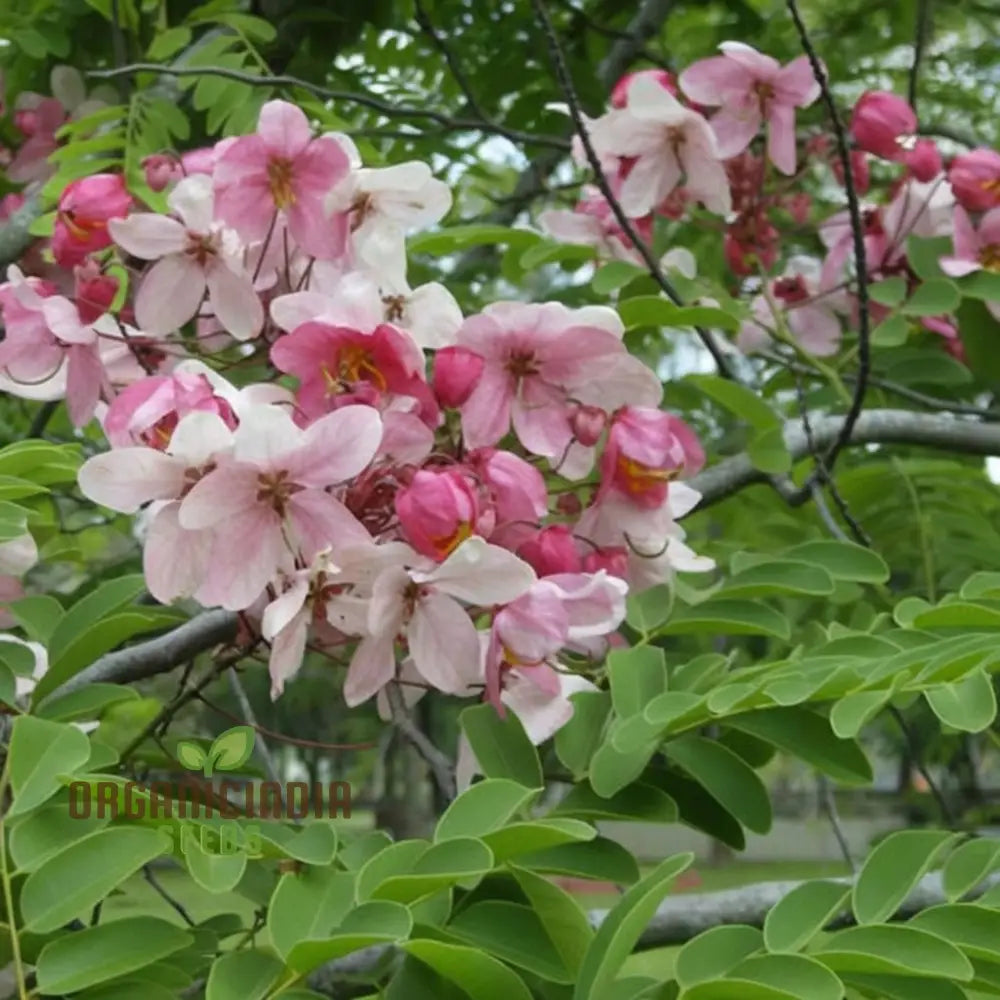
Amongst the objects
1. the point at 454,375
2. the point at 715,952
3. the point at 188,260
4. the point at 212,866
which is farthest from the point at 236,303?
the point at 715,952

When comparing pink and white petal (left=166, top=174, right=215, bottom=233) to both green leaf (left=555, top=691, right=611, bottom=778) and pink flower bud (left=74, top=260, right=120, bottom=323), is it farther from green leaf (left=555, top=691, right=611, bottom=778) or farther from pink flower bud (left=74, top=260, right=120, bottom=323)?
green leaf (left=555, top=691, right=611, bottom=778)

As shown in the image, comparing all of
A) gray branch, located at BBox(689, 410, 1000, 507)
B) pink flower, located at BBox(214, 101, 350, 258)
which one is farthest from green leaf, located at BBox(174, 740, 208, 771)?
A: gray branch, located at BBox(689, 410, 1000, 507)

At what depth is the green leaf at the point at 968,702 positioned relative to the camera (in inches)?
24.5

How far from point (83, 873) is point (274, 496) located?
0.63ft

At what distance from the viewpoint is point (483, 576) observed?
667 millimetres

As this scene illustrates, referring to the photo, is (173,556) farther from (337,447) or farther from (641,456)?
(641,456)

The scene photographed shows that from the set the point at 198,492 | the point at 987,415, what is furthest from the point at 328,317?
the point at 987,415

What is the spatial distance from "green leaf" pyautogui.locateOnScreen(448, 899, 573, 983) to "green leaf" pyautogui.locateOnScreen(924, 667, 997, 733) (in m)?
0.21

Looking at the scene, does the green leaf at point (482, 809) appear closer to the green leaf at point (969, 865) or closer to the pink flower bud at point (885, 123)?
the green leaf at point (969, 865)

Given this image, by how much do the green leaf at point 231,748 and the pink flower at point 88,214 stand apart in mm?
371

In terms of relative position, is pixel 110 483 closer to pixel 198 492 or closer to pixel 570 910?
pixel 198 492

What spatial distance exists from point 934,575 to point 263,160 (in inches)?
33.1

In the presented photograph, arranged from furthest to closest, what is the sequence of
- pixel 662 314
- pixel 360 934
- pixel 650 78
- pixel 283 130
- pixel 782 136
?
1. pixel 782 136
2. pixel 650 78
3. pixel 662 314
4. pixel 283 130
5. pixel 360 934

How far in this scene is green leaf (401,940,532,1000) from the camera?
20.3 inches
